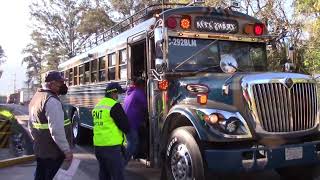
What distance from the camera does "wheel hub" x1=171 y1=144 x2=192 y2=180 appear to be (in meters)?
6.62

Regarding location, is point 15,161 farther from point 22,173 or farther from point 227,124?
point 227,124

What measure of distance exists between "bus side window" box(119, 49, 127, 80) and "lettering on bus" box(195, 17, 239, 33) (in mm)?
1873

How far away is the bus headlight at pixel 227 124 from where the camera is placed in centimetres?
627

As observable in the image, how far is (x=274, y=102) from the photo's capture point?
6488 mm

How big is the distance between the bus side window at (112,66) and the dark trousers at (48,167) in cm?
426

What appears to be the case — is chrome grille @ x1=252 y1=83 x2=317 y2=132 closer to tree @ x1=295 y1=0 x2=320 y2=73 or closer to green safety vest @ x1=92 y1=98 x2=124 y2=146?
green safety vest @ x1=92 y1=98 x2=124 y2=146

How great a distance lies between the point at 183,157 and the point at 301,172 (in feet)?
6.49

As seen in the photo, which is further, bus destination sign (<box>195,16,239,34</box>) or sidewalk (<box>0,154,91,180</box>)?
sidewalk (<box>0,154,91,180</box>)

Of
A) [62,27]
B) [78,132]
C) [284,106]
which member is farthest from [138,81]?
[62,27]

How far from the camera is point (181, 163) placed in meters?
6.76

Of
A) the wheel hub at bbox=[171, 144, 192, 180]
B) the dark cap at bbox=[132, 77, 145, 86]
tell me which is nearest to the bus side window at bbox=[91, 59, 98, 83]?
the dark cap at bbox=[132, 77, 145, 86]

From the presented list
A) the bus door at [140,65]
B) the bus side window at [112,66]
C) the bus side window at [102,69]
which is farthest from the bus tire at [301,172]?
the bus side window at [102,69]

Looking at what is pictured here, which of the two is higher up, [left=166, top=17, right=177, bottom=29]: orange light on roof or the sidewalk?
[left=166, top=17, right=177, bottom=29]: orange light on roof

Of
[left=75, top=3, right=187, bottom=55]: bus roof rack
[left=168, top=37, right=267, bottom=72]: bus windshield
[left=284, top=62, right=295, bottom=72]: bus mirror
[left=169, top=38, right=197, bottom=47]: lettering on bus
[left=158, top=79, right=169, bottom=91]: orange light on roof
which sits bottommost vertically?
[left=158, top=79, right=169, bottom=91]: orange light on roof
